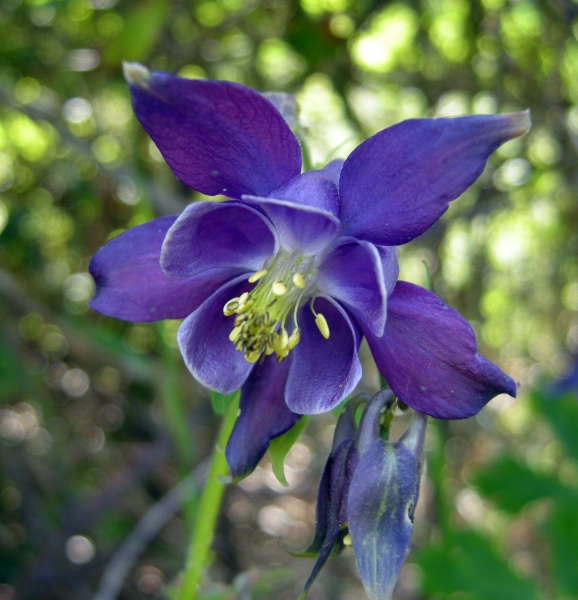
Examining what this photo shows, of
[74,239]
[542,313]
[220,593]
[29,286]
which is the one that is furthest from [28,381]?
[542,313]

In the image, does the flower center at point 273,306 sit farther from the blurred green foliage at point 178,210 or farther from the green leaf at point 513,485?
the green leaf at point 513,485

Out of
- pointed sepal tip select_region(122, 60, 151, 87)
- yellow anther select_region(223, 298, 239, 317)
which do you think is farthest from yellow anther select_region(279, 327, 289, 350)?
pointed sepal tip select_region(122, 60, 151, 87)

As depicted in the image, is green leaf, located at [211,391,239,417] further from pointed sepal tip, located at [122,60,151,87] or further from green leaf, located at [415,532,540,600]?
green leaf, located at [415,532,540,600]

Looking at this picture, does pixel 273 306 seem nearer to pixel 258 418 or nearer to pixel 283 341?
pixel 283 341

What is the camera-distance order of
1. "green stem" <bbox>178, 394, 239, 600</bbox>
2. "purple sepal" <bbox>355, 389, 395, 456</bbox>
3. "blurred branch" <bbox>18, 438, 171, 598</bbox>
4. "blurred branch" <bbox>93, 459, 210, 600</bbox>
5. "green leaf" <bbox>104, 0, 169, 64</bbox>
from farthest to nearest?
"blurred branch" <bbox>18, 438, 171, 598</bbox>
"green leaf" <bbox>104, 0, 169, 64</bbox>
"blurred branch" <bbox>93, 459, 210, 600</bbox>
"green stem" <bbox>178, 394, 239, 600</bbox>
"purple sepal" <bbox>355, 389, 395, 456</bbox>

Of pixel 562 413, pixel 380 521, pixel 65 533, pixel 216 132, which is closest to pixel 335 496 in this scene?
pixel 380 521

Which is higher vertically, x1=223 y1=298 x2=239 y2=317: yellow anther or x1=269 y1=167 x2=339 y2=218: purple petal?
x1=269 y1=167 x2=339 y2=218: purple petal

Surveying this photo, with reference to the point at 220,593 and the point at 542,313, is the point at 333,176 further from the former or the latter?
the point at 542,313

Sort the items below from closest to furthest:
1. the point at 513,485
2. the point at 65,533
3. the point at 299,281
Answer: the point at 299,281
the point at 65,533
the point at 513,485
